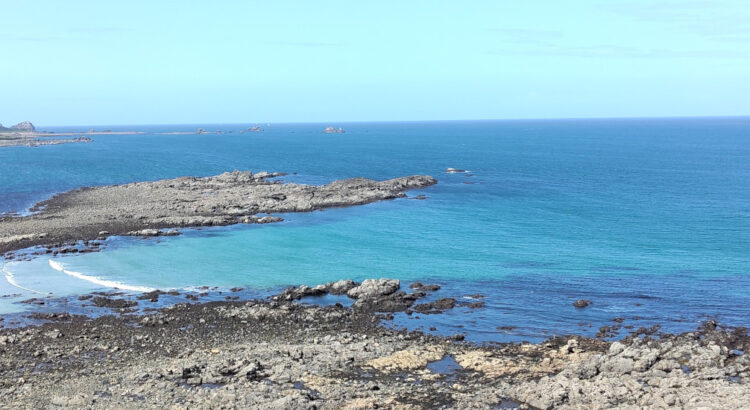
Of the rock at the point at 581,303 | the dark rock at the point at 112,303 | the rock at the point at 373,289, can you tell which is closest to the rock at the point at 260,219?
the dark rock at the point at 112,303

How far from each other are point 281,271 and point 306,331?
1484cm

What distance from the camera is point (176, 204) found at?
74812 mm

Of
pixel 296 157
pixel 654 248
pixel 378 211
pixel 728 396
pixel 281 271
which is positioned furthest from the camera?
pixel 296 157

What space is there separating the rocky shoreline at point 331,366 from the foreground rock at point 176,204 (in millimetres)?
26764

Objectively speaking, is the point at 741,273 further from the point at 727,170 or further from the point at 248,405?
the point at 727,170

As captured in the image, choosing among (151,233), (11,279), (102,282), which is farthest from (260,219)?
(11,279)

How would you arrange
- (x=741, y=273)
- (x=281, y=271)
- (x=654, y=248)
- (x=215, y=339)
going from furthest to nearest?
1. (x=654, y=248)
2. (x=281, y=271)
3. (x=741, y=273)
4. (x=215, y=339)

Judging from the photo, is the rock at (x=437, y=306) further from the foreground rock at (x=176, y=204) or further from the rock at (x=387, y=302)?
the foreground rock at (x=176, y=204)

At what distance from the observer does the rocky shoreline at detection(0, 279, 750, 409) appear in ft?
82.7

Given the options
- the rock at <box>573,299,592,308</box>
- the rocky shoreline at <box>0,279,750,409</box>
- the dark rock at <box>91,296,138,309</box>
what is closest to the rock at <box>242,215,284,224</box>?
the dark rock at <box>91,296,138,309</box>

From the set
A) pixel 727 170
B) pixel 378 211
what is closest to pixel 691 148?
pixel 727 170

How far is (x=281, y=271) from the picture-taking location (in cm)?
4938

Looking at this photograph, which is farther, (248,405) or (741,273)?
(741,273)

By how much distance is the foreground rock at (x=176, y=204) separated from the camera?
2456 inches
